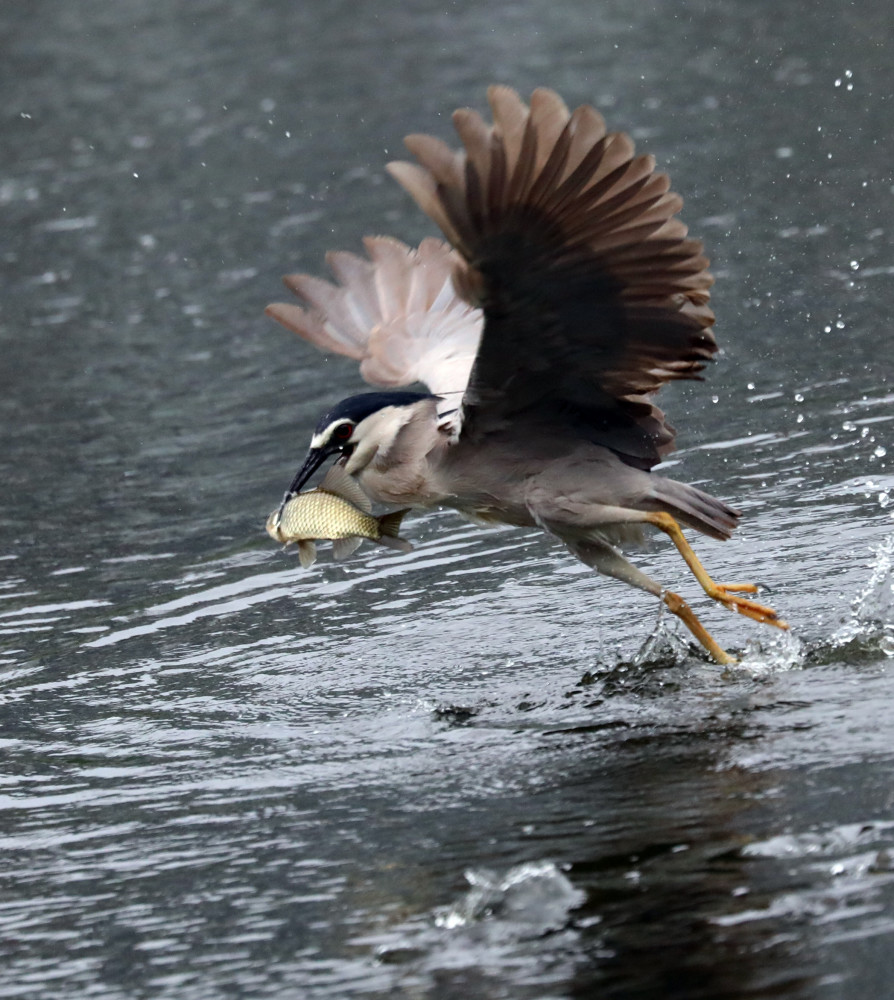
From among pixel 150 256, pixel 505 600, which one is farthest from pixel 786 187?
pixel 505 600

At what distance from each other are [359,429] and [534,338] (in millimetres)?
937

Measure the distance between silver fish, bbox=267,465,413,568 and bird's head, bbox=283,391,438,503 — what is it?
0.08 metres

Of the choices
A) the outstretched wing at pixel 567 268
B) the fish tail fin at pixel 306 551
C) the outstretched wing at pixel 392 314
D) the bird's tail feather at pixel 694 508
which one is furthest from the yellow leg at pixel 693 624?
the outstretched wing at pixel 392 314

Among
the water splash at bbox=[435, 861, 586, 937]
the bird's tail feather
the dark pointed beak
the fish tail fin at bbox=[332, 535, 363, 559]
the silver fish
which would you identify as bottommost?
the water splash at bbox=[435, 861, 586, 937]

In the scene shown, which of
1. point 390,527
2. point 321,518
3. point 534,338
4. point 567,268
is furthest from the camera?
point 390,527

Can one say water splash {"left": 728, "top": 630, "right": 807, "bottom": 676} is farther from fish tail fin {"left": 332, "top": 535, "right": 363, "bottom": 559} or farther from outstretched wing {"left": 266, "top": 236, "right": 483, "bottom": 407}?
outstretched wing {"left": 266, "top": 236, "right": 483, "bottom": 407}

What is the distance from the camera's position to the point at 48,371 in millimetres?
13594

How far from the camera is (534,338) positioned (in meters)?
6.19

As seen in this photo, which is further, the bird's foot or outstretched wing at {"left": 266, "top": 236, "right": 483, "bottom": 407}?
outstretched wing at {"left": 266, "top": 236, "right": 483, "bottom": 407}

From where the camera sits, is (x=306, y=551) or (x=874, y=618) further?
(x=306, y=551)

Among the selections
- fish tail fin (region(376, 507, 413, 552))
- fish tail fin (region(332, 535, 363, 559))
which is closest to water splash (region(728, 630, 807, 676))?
fish tail fin (region(376, 507, 413, 552))

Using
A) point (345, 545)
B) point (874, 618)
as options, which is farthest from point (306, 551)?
point (874, 618)

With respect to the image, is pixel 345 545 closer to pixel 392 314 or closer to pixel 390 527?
pixel 390 527

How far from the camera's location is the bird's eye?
6762 mm
